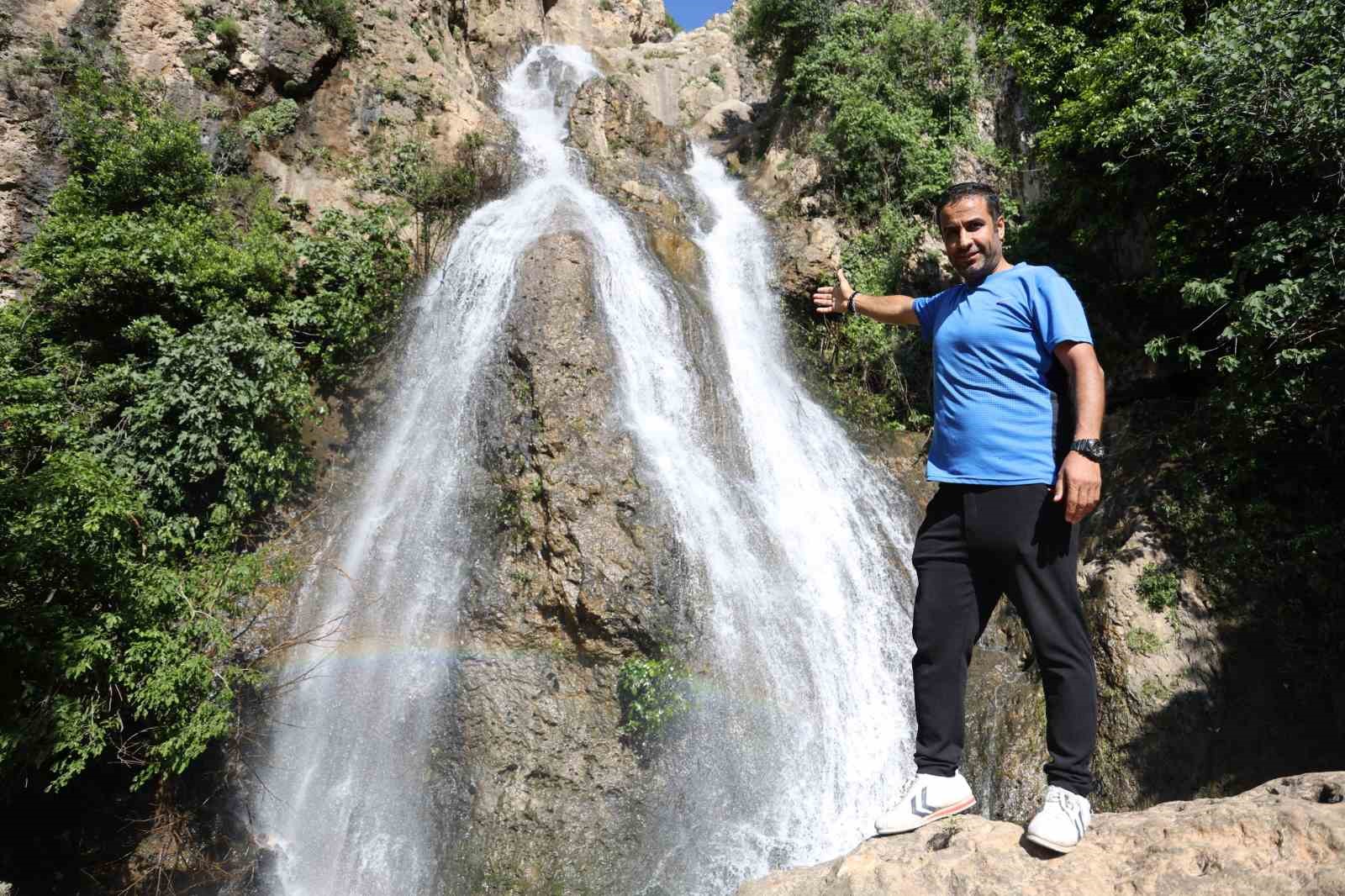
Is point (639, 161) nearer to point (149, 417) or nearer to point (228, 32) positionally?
point (228, 32)

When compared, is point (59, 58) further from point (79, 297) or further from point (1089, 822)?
point (1089, 822)

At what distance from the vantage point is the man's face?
2.49 meters

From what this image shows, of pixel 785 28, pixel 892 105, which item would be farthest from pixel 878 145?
pixel 785 28

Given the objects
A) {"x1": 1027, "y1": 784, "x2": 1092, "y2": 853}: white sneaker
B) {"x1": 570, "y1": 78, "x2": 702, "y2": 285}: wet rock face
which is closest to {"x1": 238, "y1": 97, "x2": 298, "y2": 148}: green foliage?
{"x1": 570, "y1": 78, "x2": 702, "y2": 285}: wet rock face

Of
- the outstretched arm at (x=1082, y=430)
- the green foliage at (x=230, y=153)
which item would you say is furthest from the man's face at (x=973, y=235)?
the green foliage at (x=230, y=153)

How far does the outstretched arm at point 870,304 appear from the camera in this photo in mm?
2914

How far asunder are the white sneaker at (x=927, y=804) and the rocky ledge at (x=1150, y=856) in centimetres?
3

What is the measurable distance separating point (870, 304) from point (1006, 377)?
74 centimetres

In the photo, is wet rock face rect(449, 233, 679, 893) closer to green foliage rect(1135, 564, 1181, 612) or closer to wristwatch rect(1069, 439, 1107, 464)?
green foliage rect(1135, 564, 1181, 612)

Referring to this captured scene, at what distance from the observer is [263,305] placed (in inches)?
331

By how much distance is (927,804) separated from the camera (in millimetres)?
2328

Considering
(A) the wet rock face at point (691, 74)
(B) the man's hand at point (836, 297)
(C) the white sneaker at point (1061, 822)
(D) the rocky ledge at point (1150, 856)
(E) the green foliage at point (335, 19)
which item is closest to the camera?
(D) the rocky ledge at point (1150, 856)

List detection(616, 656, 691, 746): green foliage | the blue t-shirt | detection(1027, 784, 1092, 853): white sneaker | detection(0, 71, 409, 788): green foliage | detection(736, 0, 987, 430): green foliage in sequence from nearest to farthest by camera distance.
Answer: detection(1027, 784, 1092, 853): white sneaker
the blue t-shirt
detection(0, 71, 409, 788): green foliage
detection(616, 656, 691, 746): green foliage
detection(736, 0, 987, 430): green foliage

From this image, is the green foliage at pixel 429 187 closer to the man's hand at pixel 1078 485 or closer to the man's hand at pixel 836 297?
the man's hand at pixel 836 297
